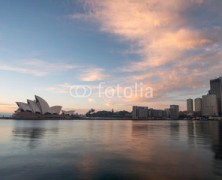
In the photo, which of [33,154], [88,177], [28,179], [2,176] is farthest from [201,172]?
[33,154]

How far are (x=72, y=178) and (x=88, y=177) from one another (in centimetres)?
129

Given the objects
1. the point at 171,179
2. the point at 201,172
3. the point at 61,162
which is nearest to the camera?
the point at 171,179

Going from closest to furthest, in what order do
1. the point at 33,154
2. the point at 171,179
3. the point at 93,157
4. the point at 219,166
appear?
the point at 171,179 < the point at 219,166 < the point at 93,157 < the point at 33,154

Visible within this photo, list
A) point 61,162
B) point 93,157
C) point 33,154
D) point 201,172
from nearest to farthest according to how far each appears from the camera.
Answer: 1. point 201,172
2. point 61,162
3. point 93,157
4. point 33,154

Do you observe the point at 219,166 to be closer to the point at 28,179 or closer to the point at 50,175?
the point at 50,175

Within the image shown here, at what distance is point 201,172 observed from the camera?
68.3 ft

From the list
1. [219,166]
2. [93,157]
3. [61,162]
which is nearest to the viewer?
[219,166]

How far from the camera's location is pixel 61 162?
24609 millimetres

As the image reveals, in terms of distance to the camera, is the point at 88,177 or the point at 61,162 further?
the point at 61,162

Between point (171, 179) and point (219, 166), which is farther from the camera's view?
point (219, 166)

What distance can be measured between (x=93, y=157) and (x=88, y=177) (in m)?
8.08

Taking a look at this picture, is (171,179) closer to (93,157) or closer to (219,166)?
(219,166)

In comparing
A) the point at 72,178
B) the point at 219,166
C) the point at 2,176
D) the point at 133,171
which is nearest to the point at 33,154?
the point at 2,176

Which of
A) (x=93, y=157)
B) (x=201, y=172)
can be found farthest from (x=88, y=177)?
(x=201, y=172)
